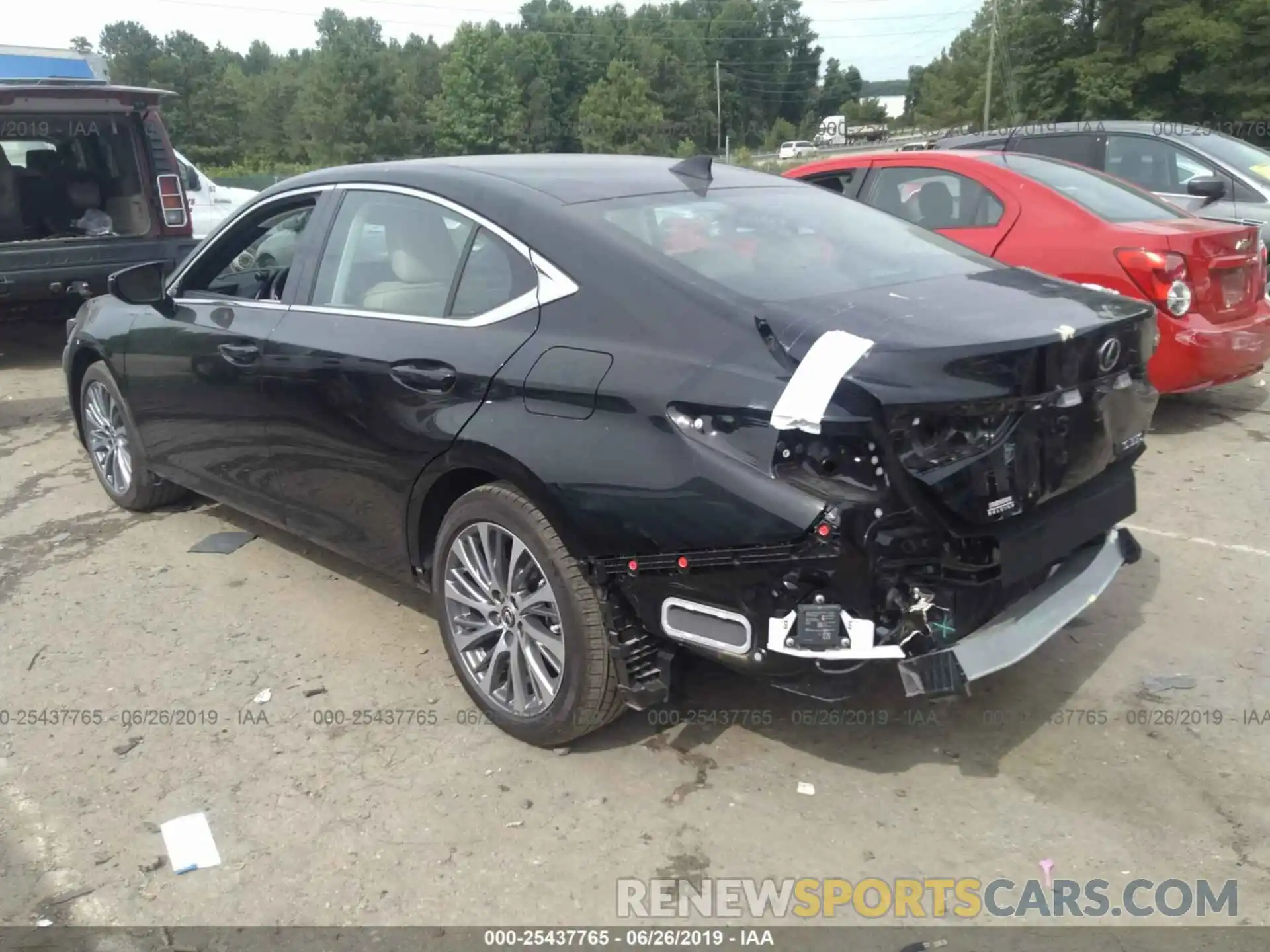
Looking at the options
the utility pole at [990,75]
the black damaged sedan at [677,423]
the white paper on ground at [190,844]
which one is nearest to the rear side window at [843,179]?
the black damaged sedan at [677,423]

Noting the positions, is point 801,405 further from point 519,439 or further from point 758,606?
point 519,439

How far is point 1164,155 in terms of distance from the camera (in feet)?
28.5

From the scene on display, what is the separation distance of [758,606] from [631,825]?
0.76 m

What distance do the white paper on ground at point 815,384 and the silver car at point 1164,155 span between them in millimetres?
6514

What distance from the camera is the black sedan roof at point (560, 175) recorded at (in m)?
3.48

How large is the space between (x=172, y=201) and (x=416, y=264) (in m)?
6.73

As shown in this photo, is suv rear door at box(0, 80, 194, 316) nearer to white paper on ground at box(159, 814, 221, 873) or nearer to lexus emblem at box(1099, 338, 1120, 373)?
white paper on ground at box(159, 814, 221, 873)

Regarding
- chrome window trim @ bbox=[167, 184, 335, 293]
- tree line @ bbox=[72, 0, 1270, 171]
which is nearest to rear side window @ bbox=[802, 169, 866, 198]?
chrome window trim @ bbox=[167, 184, 335, 293]

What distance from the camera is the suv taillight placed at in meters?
9.20

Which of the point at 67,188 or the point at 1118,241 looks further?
the point at 67,188

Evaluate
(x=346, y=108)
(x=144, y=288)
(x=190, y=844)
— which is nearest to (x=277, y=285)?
(x=144, y=288)

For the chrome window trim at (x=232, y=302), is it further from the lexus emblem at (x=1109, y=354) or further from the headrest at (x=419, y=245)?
the lexus emblem at (x=1109, y=354)

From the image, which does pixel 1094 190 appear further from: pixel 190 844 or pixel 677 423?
pixel 190 844

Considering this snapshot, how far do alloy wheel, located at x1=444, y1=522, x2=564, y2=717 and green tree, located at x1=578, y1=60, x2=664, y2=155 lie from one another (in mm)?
88563
